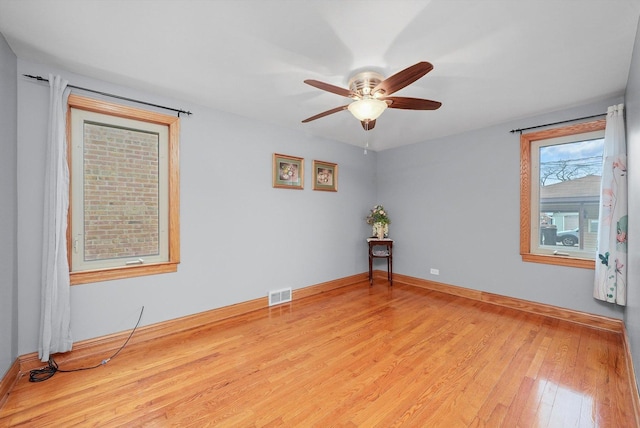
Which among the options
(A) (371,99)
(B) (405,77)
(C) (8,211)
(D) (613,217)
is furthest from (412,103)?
(C) (8,211)

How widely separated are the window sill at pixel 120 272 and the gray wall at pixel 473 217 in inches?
144

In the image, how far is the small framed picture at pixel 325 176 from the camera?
4066 mm

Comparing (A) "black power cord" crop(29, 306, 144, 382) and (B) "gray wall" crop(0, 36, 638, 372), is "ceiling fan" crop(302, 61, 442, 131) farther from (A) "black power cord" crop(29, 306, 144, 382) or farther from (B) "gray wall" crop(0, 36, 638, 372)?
(A) "black power cord" crop(29, 306, 144, 382)

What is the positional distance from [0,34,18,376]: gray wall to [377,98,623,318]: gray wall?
4646 mm

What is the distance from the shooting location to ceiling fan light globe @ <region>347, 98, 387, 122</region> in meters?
Answer: 2.14

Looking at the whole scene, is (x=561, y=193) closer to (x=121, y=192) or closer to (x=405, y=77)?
(x=405, y=77)

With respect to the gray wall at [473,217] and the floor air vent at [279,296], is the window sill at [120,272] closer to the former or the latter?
the floor air vent at [279,296]

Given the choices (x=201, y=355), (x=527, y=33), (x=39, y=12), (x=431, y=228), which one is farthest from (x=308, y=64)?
(x=431, y=228)

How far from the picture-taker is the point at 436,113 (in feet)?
10.4

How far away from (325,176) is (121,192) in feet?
8.72

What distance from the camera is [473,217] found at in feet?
12.5

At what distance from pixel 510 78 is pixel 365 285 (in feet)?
11.1

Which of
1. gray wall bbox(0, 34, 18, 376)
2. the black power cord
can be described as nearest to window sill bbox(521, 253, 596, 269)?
the black power cord

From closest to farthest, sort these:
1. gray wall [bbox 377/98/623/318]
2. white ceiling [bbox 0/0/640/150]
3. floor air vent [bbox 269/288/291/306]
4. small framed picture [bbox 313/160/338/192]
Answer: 1. white ceiling [bbox 0/0/640/150]
2. gray wall [bbox 377/98/623/318]
3. floor air vent [bbox 269/288/291/306]
4. small framed picture [bbox 313/160/338/192]
